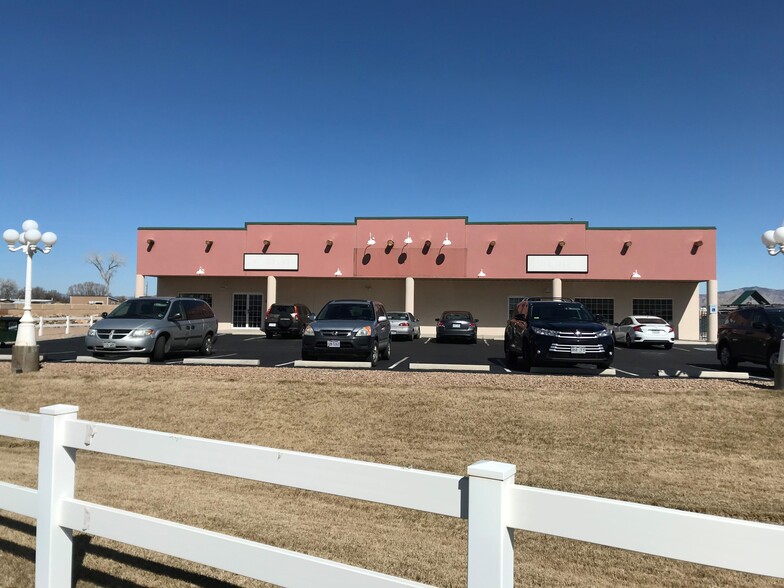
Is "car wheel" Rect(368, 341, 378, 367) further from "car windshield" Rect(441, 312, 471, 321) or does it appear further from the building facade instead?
the building facade

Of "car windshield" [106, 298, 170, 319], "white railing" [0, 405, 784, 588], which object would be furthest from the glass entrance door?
"white railing" [0, 405, 784, 588]

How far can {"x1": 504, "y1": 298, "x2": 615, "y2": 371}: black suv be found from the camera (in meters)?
11.9

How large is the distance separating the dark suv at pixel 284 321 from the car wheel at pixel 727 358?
1769 cm

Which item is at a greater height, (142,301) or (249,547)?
(142,301)

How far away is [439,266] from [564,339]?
2021 cm

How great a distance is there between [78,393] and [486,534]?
1092 centimetres

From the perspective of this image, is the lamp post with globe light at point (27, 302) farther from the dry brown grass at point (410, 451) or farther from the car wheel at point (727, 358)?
the car wheel at point (727, 358)

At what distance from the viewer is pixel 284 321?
1057 inches

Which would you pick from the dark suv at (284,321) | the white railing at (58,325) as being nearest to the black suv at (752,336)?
the dark suv at (284,321)

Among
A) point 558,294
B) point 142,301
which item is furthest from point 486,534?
point 558,294

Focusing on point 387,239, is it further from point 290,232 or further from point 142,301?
point 142,301

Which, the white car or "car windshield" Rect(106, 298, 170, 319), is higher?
"car windshield" Rect(106, 298, 170, 319)

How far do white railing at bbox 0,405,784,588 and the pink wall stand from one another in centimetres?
2922

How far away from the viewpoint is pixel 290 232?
1310 inches
